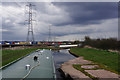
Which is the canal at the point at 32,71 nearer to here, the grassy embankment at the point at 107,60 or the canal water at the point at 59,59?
the canal water at the point at 59,59

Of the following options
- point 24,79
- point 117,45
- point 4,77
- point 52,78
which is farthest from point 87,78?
point 117,45

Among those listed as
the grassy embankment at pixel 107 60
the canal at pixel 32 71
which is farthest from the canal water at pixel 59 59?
the grassy embankment at pixel 107 60

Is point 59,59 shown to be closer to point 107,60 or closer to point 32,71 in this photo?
point 107,60

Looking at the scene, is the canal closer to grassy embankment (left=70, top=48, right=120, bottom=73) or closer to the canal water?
the canal water

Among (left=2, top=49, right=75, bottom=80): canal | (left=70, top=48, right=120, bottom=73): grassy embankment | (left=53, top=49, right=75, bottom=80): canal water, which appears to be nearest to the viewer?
(left=2, top=49, right=75, bottom=80): canal

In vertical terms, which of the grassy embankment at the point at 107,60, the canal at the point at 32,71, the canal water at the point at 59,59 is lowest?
the canal water at the point at 59,59

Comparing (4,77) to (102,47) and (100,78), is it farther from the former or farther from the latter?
(102,47)

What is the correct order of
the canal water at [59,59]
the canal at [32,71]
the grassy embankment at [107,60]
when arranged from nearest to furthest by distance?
the canal at [32,71], the grassy embankment at [107,60], the canal water at [59,59]

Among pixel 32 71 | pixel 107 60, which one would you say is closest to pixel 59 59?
pixel 107 60

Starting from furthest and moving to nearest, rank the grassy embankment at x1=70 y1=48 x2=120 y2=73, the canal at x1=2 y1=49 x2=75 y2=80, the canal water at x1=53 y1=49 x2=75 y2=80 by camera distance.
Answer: the canal water at x1=53 y1=49 x2=75 y2=80 < the grassy embankment at x1=70 y1=48 x2=120 y2=73 < the canal at x1=2 y1=49 x2=75 y2=80

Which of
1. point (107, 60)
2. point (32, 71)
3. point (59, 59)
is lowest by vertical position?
point (59, 59)

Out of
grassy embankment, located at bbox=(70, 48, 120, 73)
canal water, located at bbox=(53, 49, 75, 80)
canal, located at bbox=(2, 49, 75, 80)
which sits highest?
canal, located at bbox=(2, 49, 75, 80)

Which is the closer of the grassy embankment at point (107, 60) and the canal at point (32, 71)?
the canal at point (32, 71)

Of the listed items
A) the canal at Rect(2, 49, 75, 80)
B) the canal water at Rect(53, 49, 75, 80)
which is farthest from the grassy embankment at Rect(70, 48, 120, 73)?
the canal at Rect(2, 49, 75, 80)
